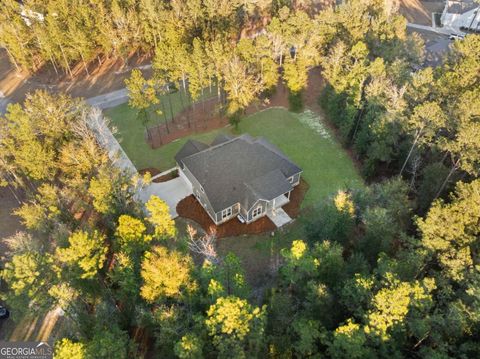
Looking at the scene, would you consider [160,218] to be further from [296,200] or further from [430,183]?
[430,183]

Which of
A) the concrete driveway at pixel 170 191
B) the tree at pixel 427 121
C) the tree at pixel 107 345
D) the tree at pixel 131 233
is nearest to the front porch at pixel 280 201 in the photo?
the concrete driveway at pixel 170 191

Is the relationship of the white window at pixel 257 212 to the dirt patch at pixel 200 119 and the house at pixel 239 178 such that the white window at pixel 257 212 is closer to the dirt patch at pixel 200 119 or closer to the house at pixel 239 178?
the house at pixel 239 178

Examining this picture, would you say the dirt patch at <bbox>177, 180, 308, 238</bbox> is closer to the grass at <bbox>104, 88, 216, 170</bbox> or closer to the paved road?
the grass at <bbox>104, 88, 216, 170</bbox>

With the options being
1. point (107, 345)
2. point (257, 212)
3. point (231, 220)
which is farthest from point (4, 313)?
point (257, 212)

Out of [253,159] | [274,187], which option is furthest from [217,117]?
[274,187]

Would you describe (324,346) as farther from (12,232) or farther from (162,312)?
(12,232)

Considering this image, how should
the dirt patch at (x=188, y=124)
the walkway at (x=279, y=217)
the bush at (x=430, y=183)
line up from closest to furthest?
the bush at (x=430, y=183), the walkway at (x=279, y=217), the dirt patch at (x=188, y=124)
